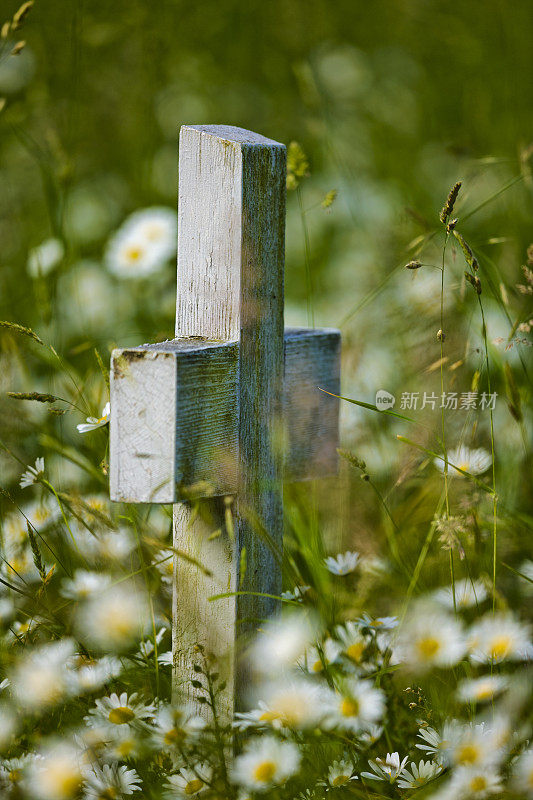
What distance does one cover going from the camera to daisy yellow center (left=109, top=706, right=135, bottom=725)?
0.79 m

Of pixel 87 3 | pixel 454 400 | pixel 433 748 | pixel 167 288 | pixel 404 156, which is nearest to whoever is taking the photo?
pixel 433 748

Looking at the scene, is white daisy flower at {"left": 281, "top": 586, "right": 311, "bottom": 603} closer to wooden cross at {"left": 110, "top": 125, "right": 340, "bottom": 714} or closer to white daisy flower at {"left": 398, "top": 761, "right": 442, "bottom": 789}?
wooden cross at {"left": 110, "top": 125, "right": 340, "bottom": 714}

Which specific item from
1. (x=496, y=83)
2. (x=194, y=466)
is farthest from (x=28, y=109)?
(x=496, y=83)

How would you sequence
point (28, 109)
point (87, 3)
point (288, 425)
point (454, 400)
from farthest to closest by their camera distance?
1. point (87, 3)
2. point (28, 109)
3. point (454, 400)
4. point (288, 425)

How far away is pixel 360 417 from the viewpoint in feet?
4.64

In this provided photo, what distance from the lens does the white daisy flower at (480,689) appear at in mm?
805

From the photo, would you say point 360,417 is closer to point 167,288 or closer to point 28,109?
point 167,288

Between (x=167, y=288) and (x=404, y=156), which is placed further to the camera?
(x=404, y=156)

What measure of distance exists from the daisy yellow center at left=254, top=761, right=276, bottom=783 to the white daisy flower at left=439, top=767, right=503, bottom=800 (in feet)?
0.47

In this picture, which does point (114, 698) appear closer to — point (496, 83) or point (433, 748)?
point (433, 748)

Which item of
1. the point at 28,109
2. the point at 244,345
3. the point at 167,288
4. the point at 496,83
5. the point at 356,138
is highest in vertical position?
the point at 496,83

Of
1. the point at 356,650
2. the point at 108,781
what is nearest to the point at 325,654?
the point at 356,650

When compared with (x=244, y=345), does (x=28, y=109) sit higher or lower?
higher

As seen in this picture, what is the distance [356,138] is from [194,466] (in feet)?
6.07
